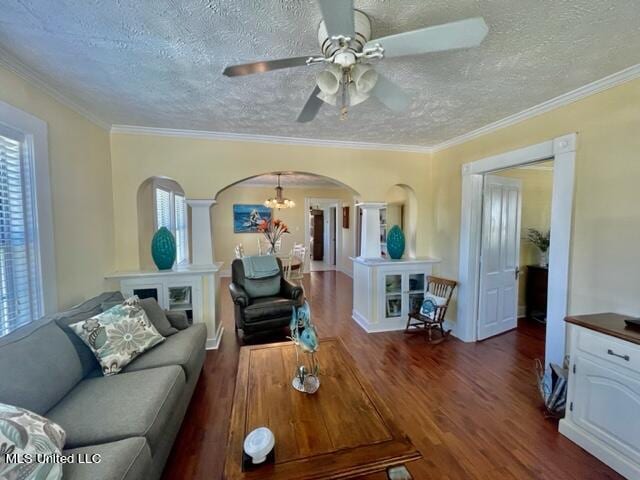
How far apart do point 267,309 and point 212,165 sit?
1.84 metres

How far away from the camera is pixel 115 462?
115cm

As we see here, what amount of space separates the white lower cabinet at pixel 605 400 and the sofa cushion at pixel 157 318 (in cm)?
307

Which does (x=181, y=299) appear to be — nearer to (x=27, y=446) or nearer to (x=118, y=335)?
(x=118, y=335)

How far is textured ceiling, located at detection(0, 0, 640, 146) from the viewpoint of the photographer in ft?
4.36

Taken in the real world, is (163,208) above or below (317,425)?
above

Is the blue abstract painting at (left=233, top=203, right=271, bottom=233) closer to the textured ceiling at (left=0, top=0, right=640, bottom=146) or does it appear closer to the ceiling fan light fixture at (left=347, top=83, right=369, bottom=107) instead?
the textured ceiling at (left=0, top=0, right=640, bottom=146)

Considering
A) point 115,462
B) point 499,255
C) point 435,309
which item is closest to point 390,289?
point 435,309

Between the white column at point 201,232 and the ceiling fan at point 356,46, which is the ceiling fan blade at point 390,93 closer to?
the ceiling fan at point 356,46

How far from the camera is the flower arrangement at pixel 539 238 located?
4.15 metres

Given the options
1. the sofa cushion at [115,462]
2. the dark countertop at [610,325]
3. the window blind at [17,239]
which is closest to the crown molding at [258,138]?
the window blind at [17,239]

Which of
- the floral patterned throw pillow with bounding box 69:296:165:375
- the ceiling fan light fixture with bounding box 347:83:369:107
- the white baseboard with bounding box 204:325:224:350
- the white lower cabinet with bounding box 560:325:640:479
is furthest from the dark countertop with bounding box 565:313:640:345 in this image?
the white baseboard with bounding box 204:325:224:350

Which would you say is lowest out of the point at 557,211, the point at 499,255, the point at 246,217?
the point at 499,255

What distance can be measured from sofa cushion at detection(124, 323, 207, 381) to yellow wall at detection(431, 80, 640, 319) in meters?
3.06

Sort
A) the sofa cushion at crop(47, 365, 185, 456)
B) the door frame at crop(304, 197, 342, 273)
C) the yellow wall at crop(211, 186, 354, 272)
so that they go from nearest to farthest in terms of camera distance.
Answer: the sofa cushion at crop(47, 365, 185, 456)
the yellow wall at crop(211, 186, 354, 272)
the door frame at crop(304, 197, 342, 273)
